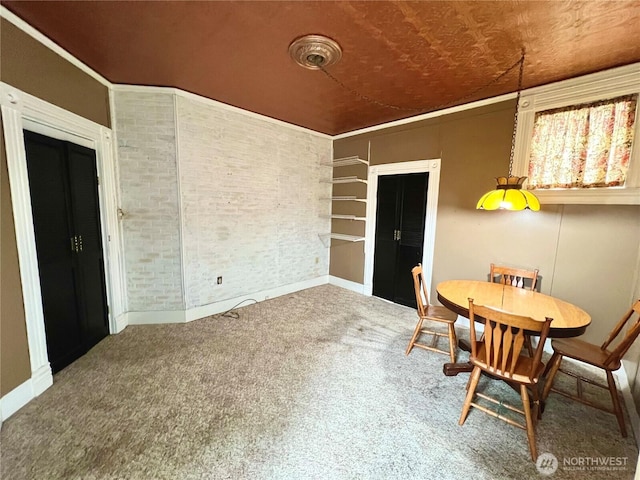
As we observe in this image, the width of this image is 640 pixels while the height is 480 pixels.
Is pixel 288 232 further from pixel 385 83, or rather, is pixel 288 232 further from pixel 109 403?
pixel 109 403

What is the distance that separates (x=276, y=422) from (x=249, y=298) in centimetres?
228

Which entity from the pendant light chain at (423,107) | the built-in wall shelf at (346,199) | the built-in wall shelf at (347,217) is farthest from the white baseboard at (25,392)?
the built-in wall shelf at (346,199)

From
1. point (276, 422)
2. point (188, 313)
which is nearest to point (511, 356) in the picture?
point (276, 422)

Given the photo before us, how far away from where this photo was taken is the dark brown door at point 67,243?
2.12 m

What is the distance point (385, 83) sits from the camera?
8.84ft

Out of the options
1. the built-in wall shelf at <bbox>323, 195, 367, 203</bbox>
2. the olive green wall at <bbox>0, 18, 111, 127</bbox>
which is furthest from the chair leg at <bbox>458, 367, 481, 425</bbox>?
the olive green wall at <bbox>0, 18, 111, 127</bbox>

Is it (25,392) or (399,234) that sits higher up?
(399,234)

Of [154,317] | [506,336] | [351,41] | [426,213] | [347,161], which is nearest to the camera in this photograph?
[506,336]

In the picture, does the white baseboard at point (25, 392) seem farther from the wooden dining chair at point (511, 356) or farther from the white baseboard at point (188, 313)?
the wooden dining chair at point (511, 356)

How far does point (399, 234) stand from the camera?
157 inches

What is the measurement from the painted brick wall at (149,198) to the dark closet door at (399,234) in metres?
2.90

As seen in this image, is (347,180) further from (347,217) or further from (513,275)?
(513,275)

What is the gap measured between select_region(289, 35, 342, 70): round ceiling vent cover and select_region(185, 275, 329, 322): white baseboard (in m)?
3.00

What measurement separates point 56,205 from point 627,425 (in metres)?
4.73
